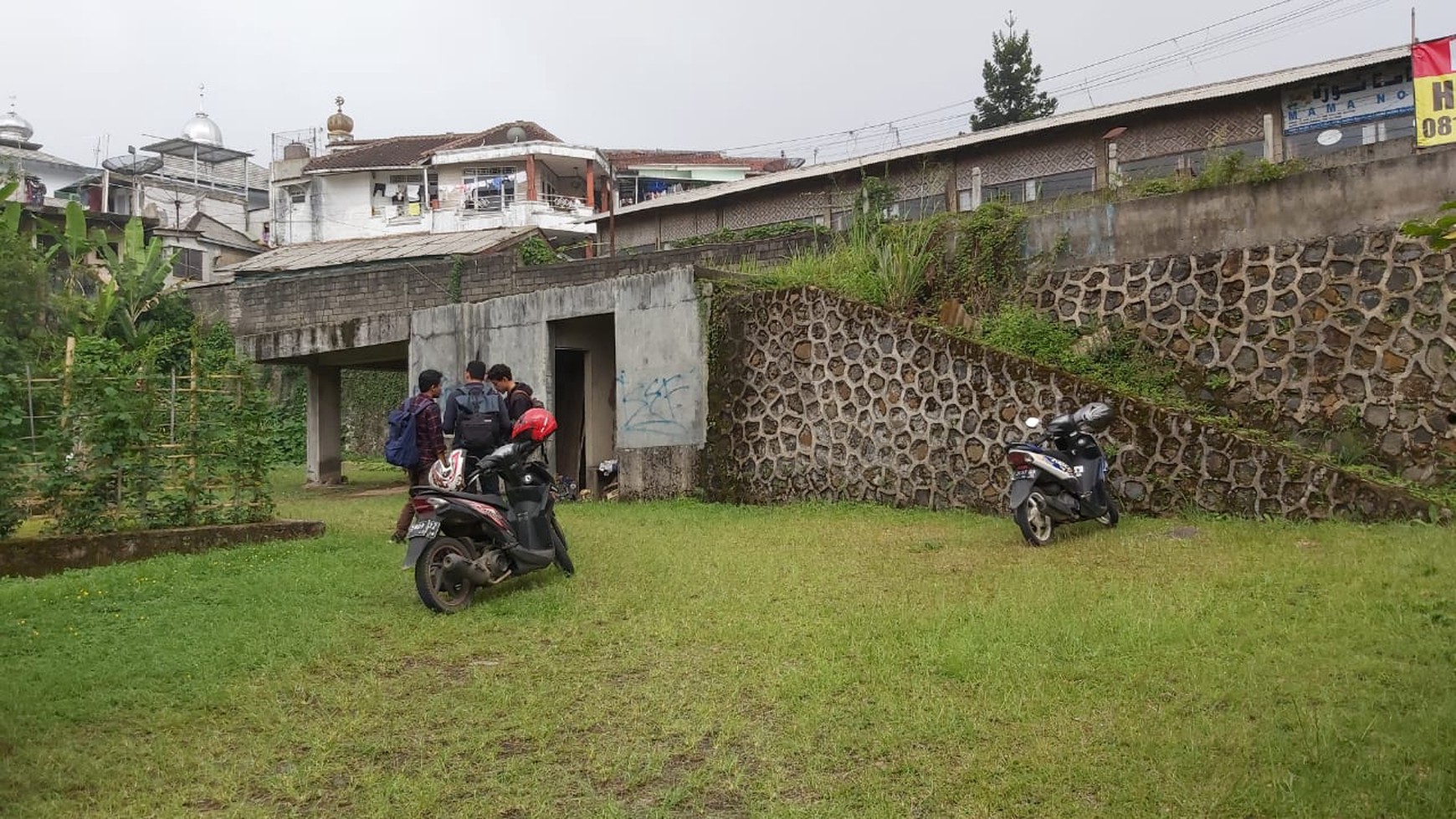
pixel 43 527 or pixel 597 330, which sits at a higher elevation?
pixel 597 330

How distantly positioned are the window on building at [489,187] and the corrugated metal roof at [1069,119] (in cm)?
858

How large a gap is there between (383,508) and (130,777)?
30.4ft

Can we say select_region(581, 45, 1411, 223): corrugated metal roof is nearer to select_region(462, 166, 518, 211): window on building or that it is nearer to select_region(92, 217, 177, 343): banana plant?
select_region(462, 166, 518, 211): window on building

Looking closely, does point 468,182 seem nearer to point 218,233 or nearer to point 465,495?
point 218,233

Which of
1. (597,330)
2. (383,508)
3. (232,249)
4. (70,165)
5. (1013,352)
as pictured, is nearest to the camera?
(1013,352)

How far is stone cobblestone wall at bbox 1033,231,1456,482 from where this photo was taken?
26.5 ft

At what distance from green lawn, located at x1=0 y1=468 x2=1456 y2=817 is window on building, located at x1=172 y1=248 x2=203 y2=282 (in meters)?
30.7

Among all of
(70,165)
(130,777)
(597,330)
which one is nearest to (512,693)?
(130,777)

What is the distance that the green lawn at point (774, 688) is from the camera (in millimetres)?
3449

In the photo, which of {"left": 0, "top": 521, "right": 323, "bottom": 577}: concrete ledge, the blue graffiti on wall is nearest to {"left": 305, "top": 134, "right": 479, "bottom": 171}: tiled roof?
the blue graffiti on wall

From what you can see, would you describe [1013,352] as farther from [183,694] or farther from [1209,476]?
[183,694]

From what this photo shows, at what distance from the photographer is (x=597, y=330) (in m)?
14.0

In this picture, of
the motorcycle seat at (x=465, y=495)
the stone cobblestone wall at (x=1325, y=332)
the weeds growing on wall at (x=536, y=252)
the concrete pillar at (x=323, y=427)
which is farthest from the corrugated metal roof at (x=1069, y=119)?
the motorcycle seat at (x=465, y=495)

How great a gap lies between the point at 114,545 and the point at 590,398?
6687mm
